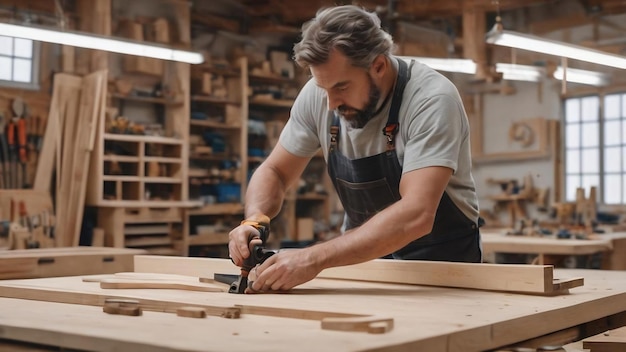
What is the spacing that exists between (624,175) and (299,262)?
9921mm

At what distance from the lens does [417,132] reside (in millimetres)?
2697

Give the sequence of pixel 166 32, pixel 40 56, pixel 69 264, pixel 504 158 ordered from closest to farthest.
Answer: pixel 69 264 → pixel 40 56 → pixel 166 32 → pixel 504 158

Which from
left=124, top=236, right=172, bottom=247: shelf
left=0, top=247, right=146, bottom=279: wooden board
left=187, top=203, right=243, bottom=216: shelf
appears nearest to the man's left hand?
left=0, top=247, right=146, bottom=279: wooden board

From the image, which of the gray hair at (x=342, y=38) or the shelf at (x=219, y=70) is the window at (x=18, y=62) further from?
the gray hair at (x=342, y=38)

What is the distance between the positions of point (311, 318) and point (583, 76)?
8929 mm

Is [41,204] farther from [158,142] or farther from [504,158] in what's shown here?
[504,158]

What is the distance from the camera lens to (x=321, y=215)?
10969 millimetres

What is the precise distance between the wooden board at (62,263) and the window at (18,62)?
11.9ft

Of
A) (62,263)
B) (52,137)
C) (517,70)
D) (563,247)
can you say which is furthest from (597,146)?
(62,263)

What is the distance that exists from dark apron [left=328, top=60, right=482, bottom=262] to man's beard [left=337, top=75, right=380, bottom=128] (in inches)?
2.7

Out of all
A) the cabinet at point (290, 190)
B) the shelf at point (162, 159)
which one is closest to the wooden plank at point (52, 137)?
the shelf at point (162, 159)

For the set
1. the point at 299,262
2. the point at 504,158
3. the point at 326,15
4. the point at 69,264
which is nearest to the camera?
the point at 299,262

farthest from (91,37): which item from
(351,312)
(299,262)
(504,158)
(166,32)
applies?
(504,158)

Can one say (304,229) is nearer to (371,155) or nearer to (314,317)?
(371,155)
